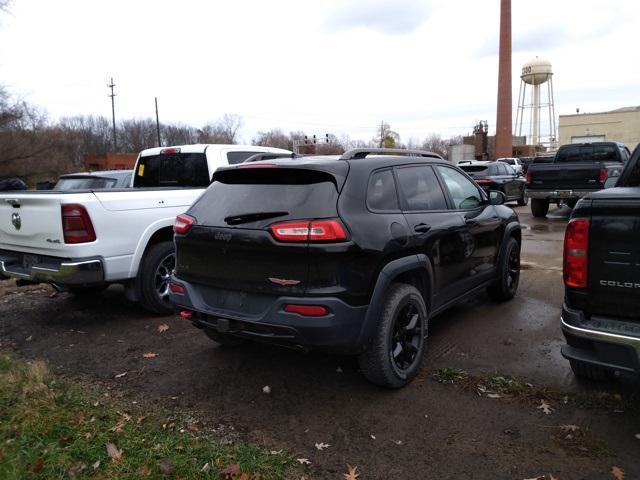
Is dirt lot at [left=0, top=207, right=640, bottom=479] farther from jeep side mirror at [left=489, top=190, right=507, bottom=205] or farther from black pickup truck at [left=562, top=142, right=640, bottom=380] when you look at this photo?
jeep side mirror at [left=489, top=190, right=507, bottom=205]

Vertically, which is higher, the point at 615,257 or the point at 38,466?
the point at 615,257

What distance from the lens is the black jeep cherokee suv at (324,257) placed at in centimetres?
327

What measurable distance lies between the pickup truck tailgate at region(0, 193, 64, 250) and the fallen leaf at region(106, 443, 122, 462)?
2420 mm

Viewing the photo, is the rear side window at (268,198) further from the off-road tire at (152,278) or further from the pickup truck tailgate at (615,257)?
the off-road tire at (152,278)

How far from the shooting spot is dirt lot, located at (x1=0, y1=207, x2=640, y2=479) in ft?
9.80

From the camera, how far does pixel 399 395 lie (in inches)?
148

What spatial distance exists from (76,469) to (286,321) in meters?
1.48

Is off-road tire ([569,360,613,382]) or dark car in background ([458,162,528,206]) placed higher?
dark car in background ([458,162,528,206])

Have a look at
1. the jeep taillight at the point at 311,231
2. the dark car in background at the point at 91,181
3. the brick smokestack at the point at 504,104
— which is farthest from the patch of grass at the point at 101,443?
the brick smokestack at the point at 504,104

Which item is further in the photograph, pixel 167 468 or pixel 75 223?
pixel 75 223

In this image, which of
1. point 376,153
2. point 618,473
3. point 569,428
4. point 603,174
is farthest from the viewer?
point 603,174

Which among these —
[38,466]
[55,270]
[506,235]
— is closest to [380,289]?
[38,466]

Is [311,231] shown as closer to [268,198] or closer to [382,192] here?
[268,198]

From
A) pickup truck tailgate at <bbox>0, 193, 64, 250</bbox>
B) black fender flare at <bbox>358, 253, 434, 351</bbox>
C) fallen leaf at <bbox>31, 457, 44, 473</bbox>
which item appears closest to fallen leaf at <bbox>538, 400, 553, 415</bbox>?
black fender flare at <bbox>358, 253, 434, 351</bbox>
